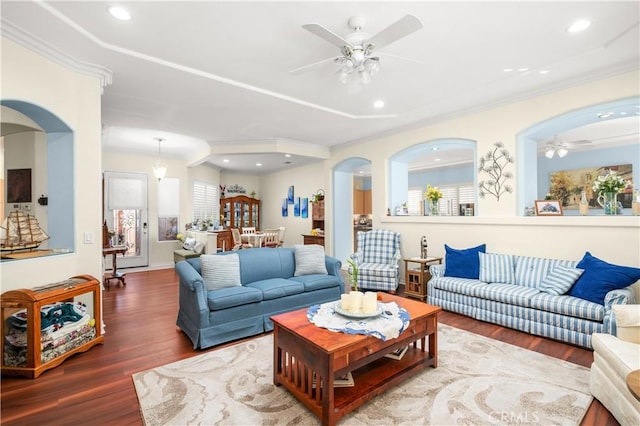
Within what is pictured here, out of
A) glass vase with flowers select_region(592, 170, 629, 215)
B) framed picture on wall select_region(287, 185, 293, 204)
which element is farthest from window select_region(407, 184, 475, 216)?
glass vase with flowers select_region(592, 170, 629, 215)

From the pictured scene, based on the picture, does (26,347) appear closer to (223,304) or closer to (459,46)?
(223,304)

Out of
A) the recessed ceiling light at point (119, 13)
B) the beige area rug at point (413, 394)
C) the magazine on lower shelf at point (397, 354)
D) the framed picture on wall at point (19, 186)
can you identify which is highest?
the recessed ceiling light at point (119, 13)

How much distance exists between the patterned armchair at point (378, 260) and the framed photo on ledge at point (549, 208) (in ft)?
7.04

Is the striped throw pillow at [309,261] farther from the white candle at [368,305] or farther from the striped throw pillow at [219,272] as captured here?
the white candle at [368,305]

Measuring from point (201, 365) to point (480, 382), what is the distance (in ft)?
7.78

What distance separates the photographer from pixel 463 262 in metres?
4.20

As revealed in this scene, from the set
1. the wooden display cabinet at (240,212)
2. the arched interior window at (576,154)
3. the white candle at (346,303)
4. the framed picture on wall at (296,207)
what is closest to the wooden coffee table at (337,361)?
the white candle at (346,303)

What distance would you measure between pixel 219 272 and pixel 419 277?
306 cm

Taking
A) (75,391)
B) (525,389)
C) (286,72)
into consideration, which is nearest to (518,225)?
(525,389)

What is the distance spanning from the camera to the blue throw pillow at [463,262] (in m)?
4.11

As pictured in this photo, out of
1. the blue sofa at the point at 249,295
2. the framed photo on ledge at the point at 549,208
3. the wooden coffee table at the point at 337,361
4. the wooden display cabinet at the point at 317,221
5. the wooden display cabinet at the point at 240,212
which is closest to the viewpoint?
the wooden coffee table at the point at 337,361

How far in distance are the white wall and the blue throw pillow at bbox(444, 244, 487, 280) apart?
4391 mm

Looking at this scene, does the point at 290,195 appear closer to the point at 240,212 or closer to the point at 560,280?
the point at 240,212

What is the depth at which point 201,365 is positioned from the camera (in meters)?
2.70
